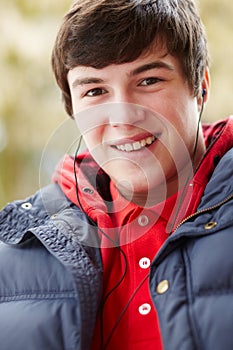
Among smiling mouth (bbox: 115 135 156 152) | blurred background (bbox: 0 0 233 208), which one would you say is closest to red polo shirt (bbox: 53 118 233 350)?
smiling mouth (bbox: 115 135 156 152)

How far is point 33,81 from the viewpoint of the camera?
231 centimetres

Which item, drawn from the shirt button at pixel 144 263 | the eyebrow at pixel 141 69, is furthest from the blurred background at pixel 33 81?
the shirt button at pixel 144 263

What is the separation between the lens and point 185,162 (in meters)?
1.27

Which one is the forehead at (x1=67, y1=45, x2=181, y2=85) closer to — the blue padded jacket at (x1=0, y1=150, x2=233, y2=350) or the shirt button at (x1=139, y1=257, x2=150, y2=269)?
the blue padded jacket at (x1=0, y1=150, x2=233, y2=350)

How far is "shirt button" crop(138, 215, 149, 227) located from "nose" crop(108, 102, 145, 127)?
0.64 ft

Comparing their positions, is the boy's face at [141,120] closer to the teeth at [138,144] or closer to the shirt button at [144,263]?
the teeth at [138,144]

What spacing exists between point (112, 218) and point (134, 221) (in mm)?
61

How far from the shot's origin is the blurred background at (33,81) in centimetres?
219

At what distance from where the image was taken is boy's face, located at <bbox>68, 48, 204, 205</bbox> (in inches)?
47.0

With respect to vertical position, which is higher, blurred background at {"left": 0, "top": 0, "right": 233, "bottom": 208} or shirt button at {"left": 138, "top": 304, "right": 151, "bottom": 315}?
blurred background at {"left": 0, "top": 0, "right": 233, "bottom": 208}

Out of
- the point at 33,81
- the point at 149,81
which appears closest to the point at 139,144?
the point at 149,81

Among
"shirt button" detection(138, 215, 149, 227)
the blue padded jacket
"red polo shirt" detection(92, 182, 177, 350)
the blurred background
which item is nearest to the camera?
the blue padded jacket

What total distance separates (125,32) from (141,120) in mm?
171

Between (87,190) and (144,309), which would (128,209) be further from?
(144,309)
